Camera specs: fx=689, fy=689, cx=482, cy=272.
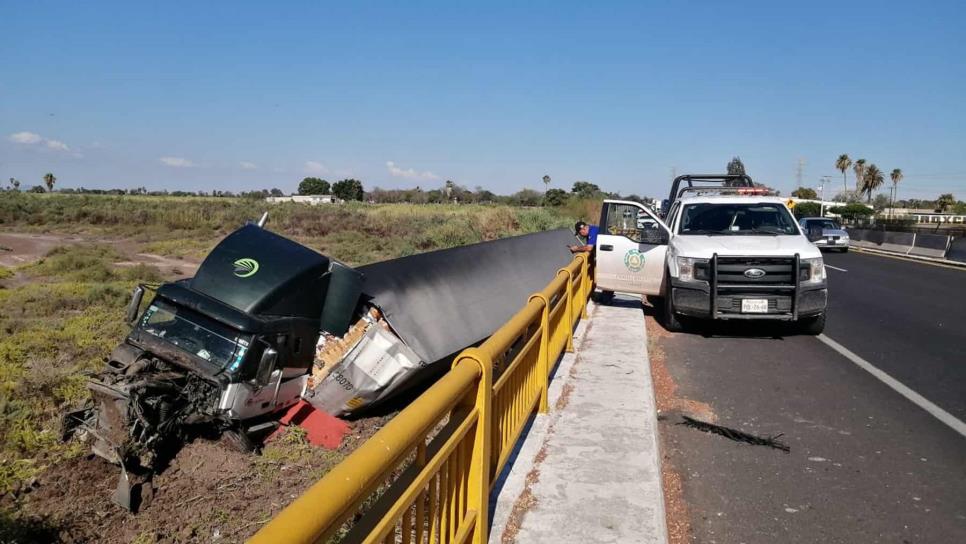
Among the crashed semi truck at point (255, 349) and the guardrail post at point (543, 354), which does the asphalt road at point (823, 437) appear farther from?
the crashed semi truck at point (255, 349)

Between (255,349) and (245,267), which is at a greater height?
(245,267)

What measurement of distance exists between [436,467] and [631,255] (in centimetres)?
884

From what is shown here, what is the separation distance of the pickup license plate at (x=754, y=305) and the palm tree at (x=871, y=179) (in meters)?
115

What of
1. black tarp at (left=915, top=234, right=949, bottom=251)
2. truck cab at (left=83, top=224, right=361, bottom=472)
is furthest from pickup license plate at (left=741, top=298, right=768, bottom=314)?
black tarp at (left=915, top=234, right=949, bottom=251)

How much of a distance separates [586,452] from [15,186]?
10541 centimetres

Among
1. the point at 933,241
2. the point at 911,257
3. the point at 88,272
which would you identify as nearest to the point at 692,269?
the point at 88,272

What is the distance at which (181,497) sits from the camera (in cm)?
528

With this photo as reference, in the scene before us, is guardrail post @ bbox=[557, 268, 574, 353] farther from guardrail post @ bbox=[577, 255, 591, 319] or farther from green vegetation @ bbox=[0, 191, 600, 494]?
green vegetation @ bbox=[0, 191, 600, 494]

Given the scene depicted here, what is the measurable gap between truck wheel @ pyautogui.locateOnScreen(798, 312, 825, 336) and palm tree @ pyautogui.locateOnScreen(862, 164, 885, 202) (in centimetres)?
11438

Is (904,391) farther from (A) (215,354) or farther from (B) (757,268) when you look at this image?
(A) (215,354)

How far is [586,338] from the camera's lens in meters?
9.07

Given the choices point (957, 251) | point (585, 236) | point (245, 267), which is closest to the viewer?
point (245, 267)

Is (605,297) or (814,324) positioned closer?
(814,324)

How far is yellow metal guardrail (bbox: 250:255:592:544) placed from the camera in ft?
5.49
